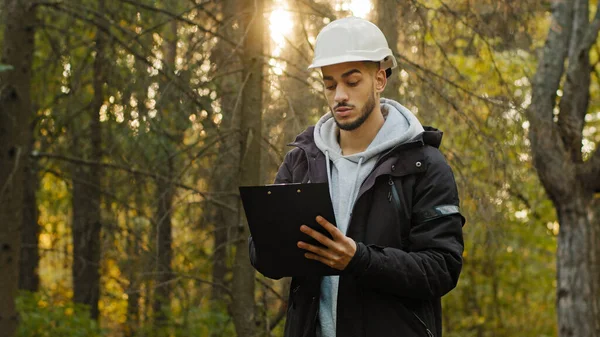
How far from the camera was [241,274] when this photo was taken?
5.68 m

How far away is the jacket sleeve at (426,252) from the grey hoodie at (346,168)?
0.18 metres

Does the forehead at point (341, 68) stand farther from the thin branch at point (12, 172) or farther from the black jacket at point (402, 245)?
the thin branch at point (12, 172)

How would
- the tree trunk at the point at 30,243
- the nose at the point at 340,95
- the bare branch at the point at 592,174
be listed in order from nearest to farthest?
the nose at the point at 340,95, the bare branch at the point at 592,174, the tree trunk at the point at 30,243

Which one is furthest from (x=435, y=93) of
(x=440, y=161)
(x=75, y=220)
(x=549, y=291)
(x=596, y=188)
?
(x=549, y=291)

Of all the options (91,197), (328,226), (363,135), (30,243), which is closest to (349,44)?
(363,135)

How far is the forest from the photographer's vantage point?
566 cm

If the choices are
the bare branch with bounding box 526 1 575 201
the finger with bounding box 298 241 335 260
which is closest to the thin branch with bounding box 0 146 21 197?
the finger with bounding box 298 241 335 260

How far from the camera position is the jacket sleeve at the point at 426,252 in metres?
2.48

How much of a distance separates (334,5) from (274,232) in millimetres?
3449

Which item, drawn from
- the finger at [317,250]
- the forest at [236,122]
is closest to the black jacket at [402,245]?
the finger at [317,250]

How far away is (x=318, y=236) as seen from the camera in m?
2.43

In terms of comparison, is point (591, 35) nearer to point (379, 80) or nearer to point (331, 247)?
point (379, 80)

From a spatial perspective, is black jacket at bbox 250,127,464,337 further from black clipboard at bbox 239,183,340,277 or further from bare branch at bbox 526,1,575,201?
bare branch at bbox 526,1,575,201

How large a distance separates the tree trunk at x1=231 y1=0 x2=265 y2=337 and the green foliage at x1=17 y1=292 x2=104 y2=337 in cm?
400
